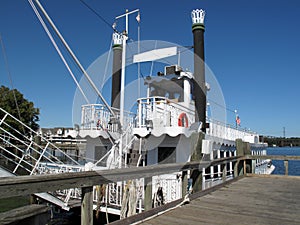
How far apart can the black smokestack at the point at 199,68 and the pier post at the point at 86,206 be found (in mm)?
8530

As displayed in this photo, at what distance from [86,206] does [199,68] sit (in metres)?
9.64

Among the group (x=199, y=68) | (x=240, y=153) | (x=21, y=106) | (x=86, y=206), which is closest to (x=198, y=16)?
(x=199, y=68)

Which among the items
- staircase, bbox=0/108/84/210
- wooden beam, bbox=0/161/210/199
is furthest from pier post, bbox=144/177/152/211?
staircase, bbox=0/108/84/210

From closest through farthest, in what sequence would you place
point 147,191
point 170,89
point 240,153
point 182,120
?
point 147,191 → point 240,153 → point 182,120 → point 170,89

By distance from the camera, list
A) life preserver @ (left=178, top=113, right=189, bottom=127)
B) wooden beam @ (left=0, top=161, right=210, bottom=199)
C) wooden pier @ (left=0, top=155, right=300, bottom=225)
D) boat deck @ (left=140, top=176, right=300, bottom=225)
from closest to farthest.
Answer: wooden beam @ (left=0, top=161, right=210, bottom=199), wooden pier @ (left=0, top=155, right=300, bottom=225), boat deck @ (left=140, top=176, right=300, bottom=225), life preserver @ (left=178, top=113, right=189, bottom=127)

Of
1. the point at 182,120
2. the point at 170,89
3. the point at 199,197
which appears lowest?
the point at 199,197

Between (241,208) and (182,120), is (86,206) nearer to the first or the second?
(241,208)

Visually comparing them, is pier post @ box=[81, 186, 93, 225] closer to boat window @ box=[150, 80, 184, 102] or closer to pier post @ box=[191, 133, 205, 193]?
pier post @ box=[191, 133, 205, 193]

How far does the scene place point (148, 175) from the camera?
3.44 metres

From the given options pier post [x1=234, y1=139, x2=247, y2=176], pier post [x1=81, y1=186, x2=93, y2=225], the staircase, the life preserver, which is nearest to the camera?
pier post [x1=81, y1=186, x2=93, y2=225]

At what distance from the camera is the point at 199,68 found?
36.9 feet

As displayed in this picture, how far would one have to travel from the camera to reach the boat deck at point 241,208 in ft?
12.2

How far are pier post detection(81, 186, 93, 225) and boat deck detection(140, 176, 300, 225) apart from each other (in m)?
1.23

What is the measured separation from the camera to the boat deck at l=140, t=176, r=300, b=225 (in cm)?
373
